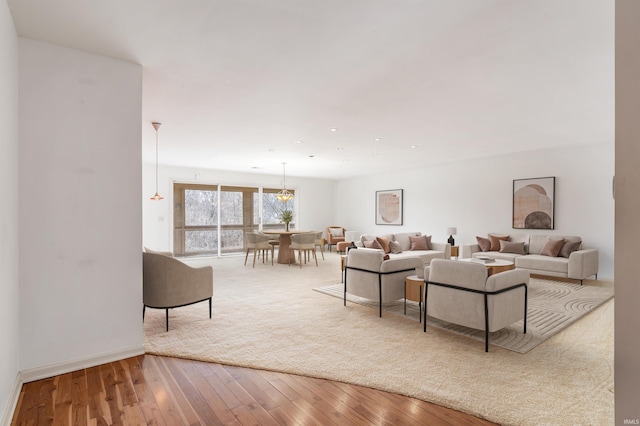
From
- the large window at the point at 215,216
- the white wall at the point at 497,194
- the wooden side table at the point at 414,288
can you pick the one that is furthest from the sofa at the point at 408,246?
the large window at the point at 215,216

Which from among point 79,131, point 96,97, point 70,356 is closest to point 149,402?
point 70,356

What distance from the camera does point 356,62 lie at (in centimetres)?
304

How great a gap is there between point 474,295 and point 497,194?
5374mm

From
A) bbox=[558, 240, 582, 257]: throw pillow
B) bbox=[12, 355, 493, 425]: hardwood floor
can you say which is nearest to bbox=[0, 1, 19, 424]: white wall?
bbox=[12, 355, 493, 425]: hardwood floor

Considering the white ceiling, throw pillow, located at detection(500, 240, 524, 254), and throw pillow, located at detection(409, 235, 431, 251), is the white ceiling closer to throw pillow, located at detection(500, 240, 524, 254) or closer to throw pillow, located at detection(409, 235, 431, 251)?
throw pillow, located at detection(500, 240, 524, 254)

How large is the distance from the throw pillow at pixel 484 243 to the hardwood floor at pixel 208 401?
232 inches

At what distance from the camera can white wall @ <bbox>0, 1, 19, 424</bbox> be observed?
6.81ft

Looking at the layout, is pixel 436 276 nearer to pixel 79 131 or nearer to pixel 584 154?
pixel 79 131

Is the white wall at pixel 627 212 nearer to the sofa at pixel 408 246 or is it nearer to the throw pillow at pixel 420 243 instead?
the sofa at pixel 408 246

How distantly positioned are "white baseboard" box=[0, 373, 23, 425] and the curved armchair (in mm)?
9088

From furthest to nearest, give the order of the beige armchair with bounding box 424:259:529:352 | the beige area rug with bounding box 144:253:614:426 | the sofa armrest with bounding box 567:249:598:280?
the sofa armrest with bounding box 567:249:598:280
the beige armchair with bounding box 424:259:529:352
the beige area rug with bounding box 144:253:614:426

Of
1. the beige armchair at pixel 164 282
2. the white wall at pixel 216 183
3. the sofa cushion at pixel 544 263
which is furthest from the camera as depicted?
the white wall at pixel 216 183

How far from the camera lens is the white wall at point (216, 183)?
903cm

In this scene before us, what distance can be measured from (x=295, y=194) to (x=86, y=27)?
935 cm
